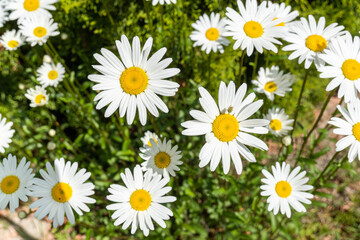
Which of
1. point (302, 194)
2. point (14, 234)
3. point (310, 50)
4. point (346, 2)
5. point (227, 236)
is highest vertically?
point (346, 2)

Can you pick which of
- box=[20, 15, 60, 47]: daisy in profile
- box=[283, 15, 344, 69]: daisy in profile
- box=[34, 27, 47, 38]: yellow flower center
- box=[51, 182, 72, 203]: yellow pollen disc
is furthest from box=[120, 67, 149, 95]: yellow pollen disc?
box=[34, 27, 47, 38]: yellow flower center

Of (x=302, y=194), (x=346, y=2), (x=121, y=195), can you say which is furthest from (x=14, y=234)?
(x=346, y=2)

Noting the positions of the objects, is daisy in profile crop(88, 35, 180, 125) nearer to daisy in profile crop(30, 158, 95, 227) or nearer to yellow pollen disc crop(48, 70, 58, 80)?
daisy in profile crop(30, 158, 95, 227)

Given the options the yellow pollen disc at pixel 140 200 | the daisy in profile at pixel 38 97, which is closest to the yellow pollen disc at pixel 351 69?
the yellow pollen disc at pixel 140 200

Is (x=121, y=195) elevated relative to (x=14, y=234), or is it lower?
elevated

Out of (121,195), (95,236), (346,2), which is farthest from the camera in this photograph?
(346,2)

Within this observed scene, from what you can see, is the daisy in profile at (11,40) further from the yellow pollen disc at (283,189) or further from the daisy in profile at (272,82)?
the yellow pollen disc at (283,189)

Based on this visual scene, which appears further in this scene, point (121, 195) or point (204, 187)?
point (204, 187)

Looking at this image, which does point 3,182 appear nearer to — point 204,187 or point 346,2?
point 204,187

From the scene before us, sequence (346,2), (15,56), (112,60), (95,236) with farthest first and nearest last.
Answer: (15,56), (346,2), (95,236), (112,60)
